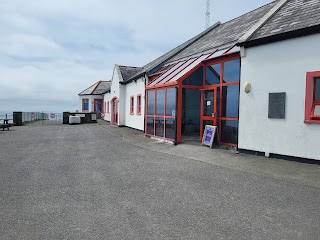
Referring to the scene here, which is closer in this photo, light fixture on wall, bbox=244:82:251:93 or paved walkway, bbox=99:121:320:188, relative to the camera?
paved walkway, bbox=99:121:320:188

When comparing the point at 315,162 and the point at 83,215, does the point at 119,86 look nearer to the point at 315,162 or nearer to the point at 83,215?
the point at 315,162

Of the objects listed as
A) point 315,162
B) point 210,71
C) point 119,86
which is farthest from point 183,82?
point 119,86

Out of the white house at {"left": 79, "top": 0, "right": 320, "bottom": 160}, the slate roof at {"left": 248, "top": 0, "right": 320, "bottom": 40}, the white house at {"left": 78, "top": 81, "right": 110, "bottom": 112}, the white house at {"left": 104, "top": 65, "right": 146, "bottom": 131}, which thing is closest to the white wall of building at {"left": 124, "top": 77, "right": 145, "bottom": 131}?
the white house at {"left": 104, "top": 65, "right": 146, "bottom": 131}

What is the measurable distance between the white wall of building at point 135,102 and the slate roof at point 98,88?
1881 cm

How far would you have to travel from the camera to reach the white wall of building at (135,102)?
59.0 ft

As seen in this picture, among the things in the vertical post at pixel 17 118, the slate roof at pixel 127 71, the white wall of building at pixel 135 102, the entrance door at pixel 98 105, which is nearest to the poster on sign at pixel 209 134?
the white wall of building at pixel 135 102

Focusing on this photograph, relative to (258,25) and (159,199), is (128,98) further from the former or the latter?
(159,199)

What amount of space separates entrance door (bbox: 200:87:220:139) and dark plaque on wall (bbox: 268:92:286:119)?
8.21 feet

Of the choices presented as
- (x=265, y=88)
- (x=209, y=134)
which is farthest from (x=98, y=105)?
(x=265, y=88)

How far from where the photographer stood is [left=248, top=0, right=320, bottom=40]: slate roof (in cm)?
776

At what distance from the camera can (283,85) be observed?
316 inches

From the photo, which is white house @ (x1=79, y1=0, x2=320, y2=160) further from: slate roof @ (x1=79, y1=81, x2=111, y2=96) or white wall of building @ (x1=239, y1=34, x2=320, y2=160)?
slate roof @ (x1=79, y1=81, x2=111, y2=96)

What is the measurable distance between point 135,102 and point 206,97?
30.9 ft

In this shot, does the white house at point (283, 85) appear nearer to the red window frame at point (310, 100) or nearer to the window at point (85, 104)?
the red window frame at point (310, 100)
